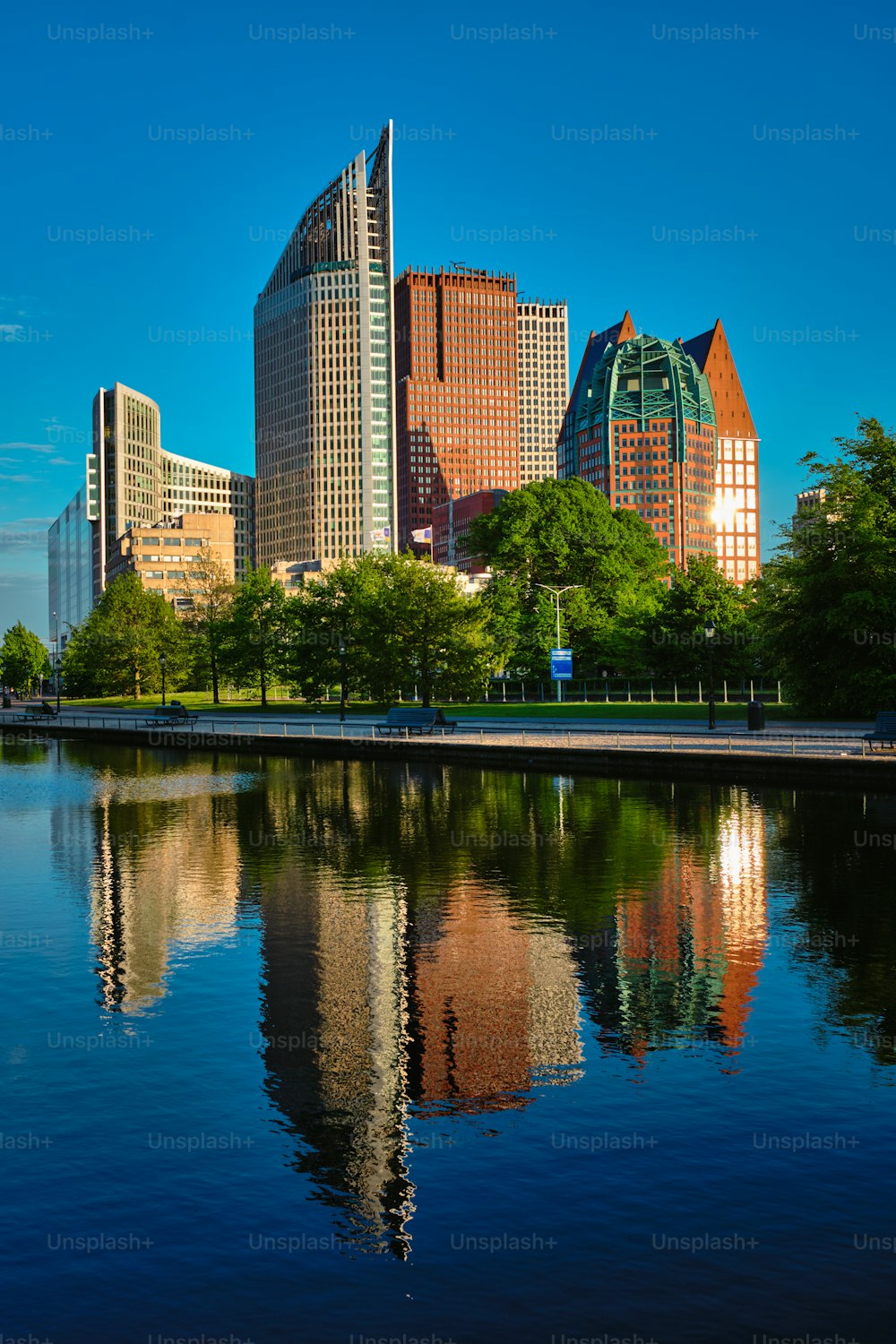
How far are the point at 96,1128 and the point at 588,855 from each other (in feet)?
46.5

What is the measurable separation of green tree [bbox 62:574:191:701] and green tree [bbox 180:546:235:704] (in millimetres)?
2868

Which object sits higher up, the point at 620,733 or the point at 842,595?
the point at 842,595

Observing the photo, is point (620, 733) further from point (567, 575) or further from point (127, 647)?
point (127, 647)

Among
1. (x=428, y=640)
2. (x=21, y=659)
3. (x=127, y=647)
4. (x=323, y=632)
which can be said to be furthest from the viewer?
(x=21, y=659)

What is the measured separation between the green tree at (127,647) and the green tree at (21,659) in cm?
2480

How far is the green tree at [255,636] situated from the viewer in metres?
90.9

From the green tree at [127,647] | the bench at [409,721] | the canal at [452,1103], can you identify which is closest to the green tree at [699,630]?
the bench at [409,721]

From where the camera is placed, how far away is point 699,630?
84188mm

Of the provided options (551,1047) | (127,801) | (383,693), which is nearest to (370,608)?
(383,693)

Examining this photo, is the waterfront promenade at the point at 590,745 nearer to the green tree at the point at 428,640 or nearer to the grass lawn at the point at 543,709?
the grass lawn at the point at 543,709

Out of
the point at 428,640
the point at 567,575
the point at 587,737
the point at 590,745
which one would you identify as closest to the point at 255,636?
the point at 567,575

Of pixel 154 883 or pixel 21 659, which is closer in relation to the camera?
pixel 154 883

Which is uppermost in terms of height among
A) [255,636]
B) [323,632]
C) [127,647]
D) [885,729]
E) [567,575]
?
[567,575]

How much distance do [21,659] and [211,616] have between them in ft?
180
